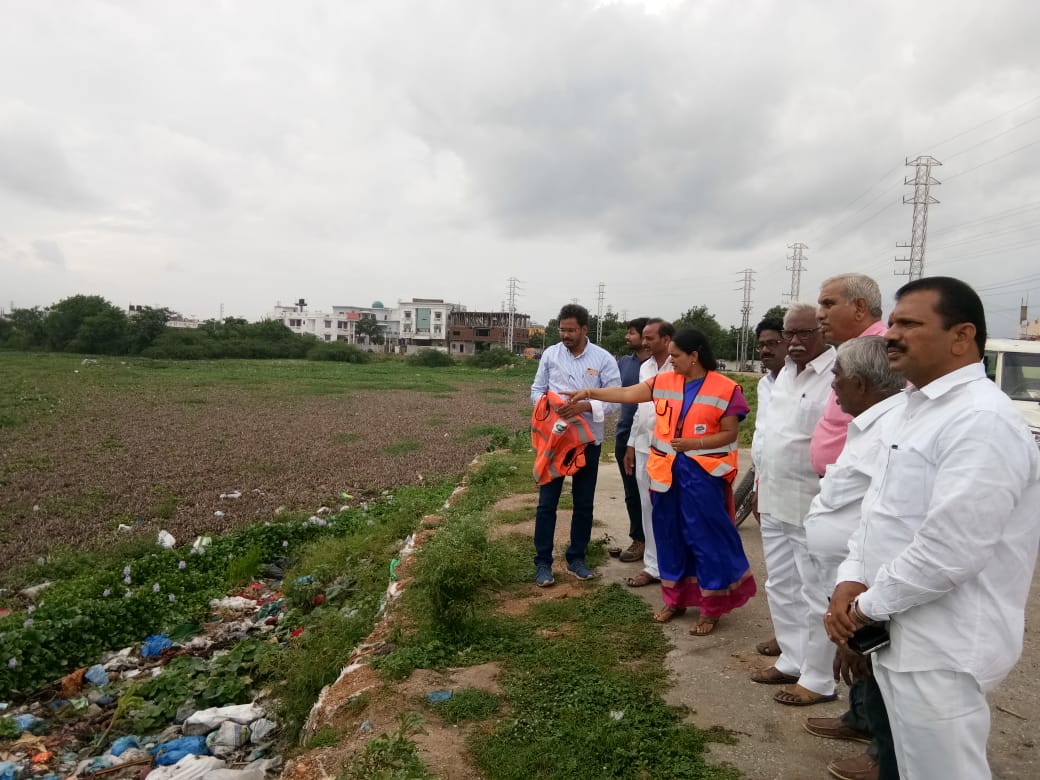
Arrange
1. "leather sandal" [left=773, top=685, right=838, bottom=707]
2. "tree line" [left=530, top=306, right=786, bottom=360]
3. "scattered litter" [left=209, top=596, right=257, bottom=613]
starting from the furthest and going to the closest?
1. "tree line" [left=530, top=306, right=786, bottom=360]
2. "scattered litter" [left=209, top=596, right=257, bottom=613]
3. "leather sandal" [left=773, top=685, right=838, bottom=707]

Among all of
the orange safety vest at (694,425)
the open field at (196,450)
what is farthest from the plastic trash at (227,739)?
the open field at (196,450)

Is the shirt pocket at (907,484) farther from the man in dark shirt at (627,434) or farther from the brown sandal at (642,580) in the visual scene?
the man in dark shirt at (627,434)

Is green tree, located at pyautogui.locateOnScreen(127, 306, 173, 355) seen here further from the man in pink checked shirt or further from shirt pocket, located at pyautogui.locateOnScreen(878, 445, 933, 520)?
shirt pocket, located at pyautogui.locateOnScreen(878, 445, 933, 520)

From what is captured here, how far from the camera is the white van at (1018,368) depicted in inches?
352

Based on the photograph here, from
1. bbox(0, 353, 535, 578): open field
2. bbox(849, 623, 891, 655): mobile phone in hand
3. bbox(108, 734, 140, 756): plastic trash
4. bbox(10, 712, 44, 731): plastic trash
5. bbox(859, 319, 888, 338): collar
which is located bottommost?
bbox(10, 712, 44, 731): plastic trash

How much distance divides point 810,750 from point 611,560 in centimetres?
268

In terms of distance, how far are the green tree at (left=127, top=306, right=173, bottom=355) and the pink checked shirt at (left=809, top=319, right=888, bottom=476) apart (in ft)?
164

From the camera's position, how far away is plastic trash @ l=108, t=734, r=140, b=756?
3762mm

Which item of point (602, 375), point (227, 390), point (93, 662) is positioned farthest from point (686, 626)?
point (227, 390)

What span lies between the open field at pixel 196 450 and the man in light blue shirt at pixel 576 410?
4.59 m

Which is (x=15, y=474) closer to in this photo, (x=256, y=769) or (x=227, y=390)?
(x=256, y=769)

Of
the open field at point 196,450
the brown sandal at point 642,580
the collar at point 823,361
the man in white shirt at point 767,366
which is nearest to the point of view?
the collar at point 823,361

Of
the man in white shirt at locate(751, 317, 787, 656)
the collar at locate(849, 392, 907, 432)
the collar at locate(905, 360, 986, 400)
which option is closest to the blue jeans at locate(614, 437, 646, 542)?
the man in white shirt at locate(751, 317, 787, 656)

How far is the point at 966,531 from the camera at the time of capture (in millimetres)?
1660
